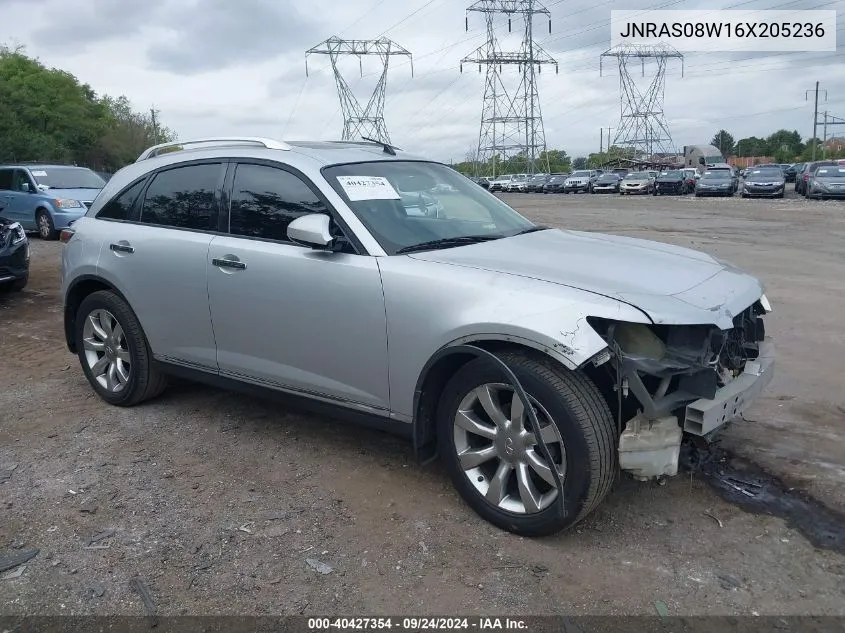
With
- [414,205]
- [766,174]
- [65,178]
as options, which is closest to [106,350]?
[414,205]

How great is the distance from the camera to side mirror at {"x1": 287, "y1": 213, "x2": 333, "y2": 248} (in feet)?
12.0

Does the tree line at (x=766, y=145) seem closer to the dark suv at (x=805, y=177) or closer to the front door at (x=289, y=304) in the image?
the dark suv at (x=805, y=177)

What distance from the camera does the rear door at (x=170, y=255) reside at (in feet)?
14.6

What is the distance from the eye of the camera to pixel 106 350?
5102 mm

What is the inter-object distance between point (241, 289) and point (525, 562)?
2.13 m

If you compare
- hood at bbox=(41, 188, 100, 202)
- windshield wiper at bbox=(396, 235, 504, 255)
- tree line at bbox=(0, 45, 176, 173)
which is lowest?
windshield wiper at bbox=(396, 235, 504, 255)

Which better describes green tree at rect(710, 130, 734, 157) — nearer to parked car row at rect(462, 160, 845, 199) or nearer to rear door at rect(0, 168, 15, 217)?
parked car row at rect(462, 160, 845, 199)

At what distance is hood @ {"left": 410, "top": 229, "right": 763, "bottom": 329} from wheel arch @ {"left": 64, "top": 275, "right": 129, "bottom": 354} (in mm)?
2659

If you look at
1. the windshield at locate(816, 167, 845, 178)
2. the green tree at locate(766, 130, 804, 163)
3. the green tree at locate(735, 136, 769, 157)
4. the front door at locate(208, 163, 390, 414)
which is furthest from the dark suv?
the green tree at locate(735, 136, 769, 157)

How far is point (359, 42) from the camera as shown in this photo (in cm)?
4203

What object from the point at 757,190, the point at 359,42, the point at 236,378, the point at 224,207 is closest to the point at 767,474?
the point at 236,378

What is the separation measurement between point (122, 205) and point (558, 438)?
11.5 ft

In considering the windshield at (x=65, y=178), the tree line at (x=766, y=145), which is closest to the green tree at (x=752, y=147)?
the tree line at (x=766, y=145)

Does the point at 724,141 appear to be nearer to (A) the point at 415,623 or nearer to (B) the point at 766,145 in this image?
(B) the point at 766,145
